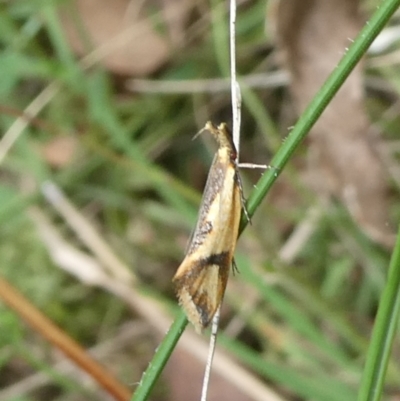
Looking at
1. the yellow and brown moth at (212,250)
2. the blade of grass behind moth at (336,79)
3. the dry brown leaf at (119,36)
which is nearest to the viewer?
the blade of grass behind moth at (336,79)

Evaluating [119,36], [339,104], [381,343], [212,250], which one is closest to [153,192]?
[119,36]

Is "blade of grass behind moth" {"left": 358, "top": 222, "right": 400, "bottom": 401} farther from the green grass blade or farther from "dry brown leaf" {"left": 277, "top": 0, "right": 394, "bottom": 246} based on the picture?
"dry brown leaf" {"left": 277, "top": 0, "right": 394, "bottom": 246}

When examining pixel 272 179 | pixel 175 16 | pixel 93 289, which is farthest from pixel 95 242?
pixel 272 179

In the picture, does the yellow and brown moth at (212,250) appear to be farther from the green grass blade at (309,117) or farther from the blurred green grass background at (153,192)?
the blurred green grass background at (153,192)

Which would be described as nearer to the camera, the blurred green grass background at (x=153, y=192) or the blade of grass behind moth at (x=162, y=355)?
the blade of grass behind moth at (x=162, y=355)

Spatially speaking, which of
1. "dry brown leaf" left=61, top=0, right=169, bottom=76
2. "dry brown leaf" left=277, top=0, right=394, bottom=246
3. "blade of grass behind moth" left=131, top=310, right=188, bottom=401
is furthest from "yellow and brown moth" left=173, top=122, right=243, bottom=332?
"dry brown leaf" left=61, top=0, right=169, bottom=76

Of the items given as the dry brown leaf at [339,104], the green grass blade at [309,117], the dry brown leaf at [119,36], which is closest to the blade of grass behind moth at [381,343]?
the green grass blade at [309,117]

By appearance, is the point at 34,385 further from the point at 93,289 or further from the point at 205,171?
the point at 205,171
